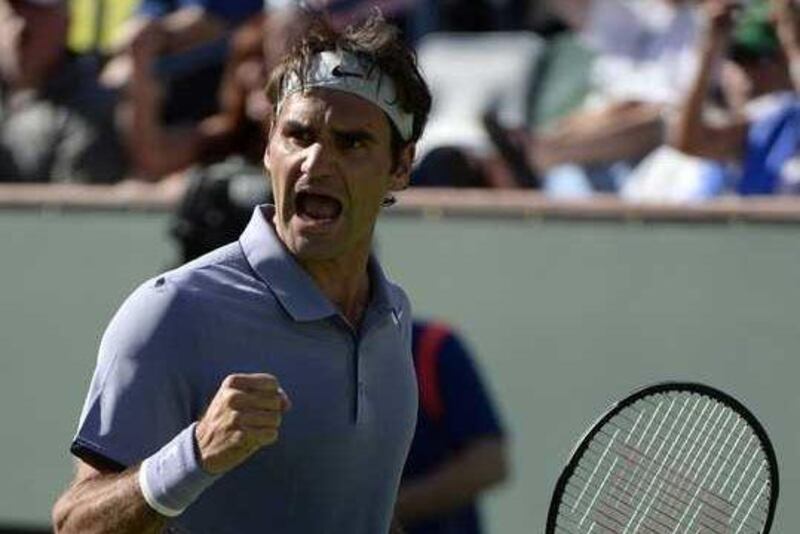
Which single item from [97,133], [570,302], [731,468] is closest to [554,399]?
[570,302]

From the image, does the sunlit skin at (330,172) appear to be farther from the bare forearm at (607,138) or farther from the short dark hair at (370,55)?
the bare forearm at (607,138)

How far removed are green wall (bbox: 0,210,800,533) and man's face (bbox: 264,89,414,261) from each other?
10.1ft

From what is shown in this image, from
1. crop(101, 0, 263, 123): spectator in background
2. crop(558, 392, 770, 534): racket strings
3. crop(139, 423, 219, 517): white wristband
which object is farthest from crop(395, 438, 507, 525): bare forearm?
crop(101, 0, 263, 123): spectator in background

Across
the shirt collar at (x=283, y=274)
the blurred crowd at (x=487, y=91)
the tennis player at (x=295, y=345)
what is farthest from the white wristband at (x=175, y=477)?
the blurred crowd at (x=487, y=91)

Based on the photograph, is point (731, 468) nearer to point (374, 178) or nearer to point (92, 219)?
point (374, 178)

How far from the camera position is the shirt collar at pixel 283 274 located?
13.7 feet

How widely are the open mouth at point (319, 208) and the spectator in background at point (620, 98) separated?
3.78 meters

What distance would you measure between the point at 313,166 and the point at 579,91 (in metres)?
4.57

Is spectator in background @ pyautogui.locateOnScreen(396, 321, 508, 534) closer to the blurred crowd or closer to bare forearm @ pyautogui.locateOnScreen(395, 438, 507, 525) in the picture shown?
bare forearm @ pyautogui.locateOnScreen(395, 438, 507, 525)

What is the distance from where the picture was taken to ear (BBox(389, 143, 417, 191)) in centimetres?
435

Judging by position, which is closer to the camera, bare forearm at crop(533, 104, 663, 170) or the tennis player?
the tennis player

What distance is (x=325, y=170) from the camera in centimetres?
413

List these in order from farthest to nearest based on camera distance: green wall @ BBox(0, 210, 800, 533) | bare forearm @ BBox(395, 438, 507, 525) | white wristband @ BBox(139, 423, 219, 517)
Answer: green wall @ BBox(0, 210, 800, 533), bare forearm @ BBox(395, 438, 507, 525), white wristband @ BBox(139, 423, 219, 517)

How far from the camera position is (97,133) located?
28.6 feet
